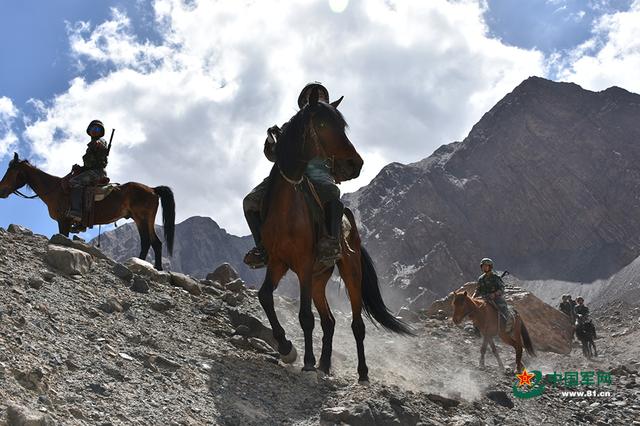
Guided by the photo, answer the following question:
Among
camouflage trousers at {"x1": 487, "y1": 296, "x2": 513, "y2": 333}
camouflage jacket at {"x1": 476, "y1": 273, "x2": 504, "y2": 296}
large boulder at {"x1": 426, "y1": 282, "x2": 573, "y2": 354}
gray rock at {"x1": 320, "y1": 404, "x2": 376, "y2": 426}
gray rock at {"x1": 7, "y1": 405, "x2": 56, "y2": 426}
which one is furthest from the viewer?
large boulder at {"x1": 426, "y1": 282, "x2": 573, "y2": 354}

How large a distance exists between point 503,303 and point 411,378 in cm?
747

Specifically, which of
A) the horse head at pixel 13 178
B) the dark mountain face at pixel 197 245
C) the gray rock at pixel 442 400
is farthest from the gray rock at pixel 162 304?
the dark mountain face at pixel 197 245

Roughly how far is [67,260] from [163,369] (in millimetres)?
3101

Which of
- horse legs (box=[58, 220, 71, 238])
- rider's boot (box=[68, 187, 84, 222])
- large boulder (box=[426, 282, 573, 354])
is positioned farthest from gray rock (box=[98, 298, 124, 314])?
large boulder (box=[426, 282, 573, 354])

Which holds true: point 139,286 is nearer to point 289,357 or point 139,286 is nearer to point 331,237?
point 289,357

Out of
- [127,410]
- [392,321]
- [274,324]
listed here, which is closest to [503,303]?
[392,321]

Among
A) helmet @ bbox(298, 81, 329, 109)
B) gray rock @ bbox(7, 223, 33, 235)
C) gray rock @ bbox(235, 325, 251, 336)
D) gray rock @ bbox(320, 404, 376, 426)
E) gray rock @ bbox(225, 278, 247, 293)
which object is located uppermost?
helmet @ bbox(298, 81, 329, 109)

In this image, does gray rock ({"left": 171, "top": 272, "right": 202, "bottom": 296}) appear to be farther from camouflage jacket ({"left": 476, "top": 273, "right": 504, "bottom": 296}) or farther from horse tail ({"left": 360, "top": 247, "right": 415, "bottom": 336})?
camouflage jacket ({"left": 476, "top": 273, "right": 504, "bottom": 296})

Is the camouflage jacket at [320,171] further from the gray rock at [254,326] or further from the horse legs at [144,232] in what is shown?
the horse legs at [144,232]

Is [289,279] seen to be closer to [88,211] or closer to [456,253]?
[456,253]

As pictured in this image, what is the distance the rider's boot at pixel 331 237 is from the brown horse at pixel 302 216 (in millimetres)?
127

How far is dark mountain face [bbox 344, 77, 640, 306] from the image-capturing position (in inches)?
4085

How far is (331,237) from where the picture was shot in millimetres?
6789

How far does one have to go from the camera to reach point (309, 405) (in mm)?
5691
